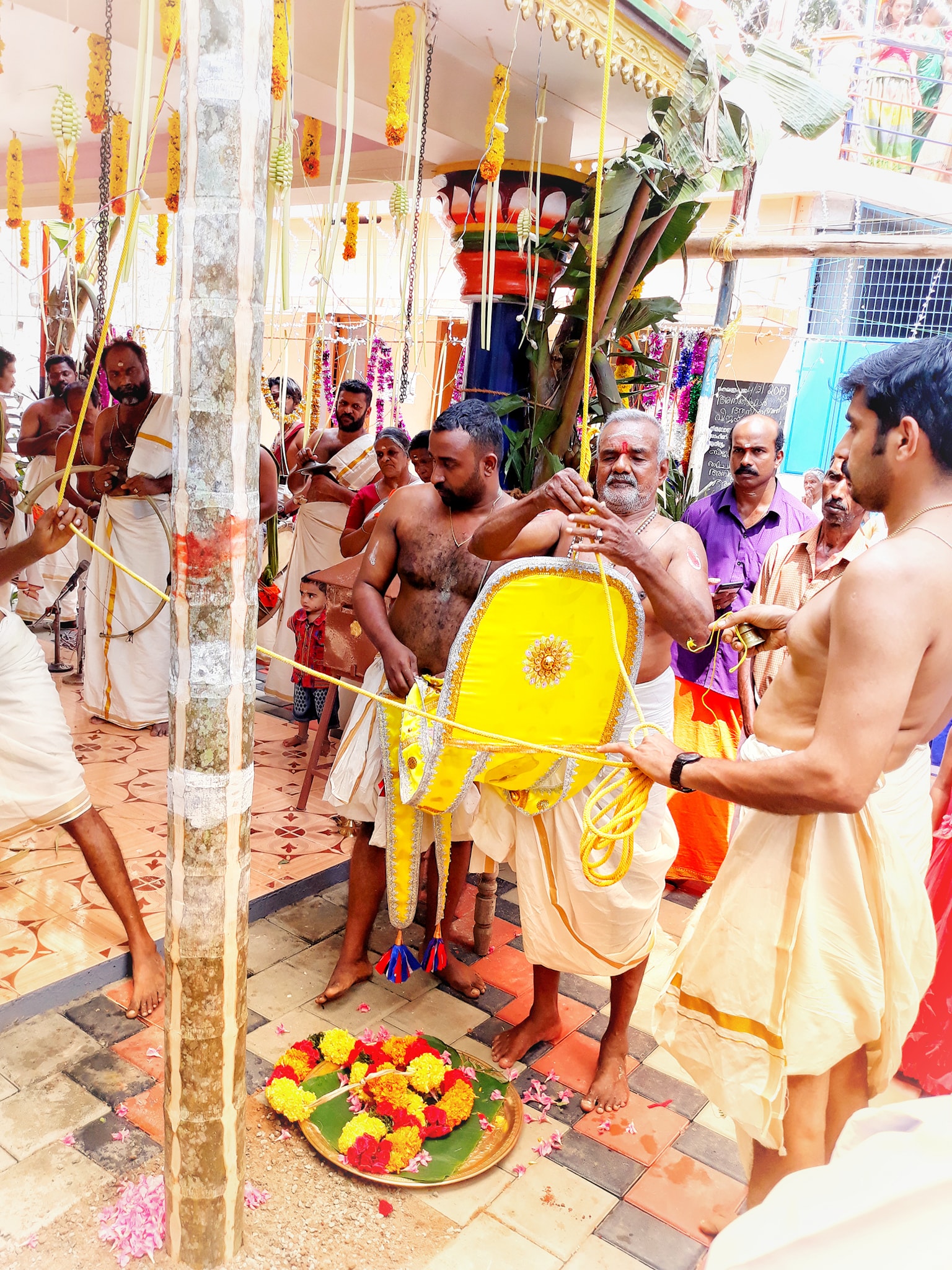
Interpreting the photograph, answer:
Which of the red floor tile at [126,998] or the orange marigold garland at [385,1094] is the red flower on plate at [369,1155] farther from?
the red floor tile at [126,998]

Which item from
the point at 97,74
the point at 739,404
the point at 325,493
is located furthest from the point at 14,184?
the point at 739,404

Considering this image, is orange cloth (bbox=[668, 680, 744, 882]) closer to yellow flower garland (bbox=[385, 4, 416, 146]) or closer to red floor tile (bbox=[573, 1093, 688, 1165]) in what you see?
red floor tile (bbox=[573, 1093, 688, 1165])

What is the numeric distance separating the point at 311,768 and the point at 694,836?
6.10 ft

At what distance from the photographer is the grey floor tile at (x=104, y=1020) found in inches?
109

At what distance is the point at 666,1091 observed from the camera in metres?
2.79

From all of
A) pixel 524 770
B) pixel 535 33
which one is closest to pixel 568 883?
pixel 524 770

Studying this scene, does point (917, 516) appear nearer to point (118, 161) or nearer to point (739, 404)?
point (118, 161)

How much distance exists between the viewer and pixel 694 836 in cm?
421

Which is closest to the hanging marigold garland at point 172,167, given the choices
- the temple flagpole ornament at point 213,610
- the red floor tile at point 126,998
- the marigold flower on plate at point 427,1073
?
the temple flagpole ornament at point 213,610

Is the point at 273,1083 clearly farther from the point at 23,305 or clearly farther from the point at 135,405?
the point at 23,305

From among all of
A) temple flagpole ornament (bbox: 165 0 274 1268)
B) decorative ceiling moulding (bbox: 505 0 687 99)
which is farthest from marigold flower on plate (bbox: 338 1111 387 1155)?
decorative ceiling moulding (bbox: 505 0 687 99)

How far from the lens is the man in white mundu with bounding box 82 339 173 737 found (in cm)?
506

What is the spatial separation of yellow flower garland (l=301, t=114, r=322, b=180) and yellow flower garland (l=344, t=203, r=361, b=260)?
0.36 metres

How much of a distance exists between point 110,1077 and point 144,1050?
0.45 feet
